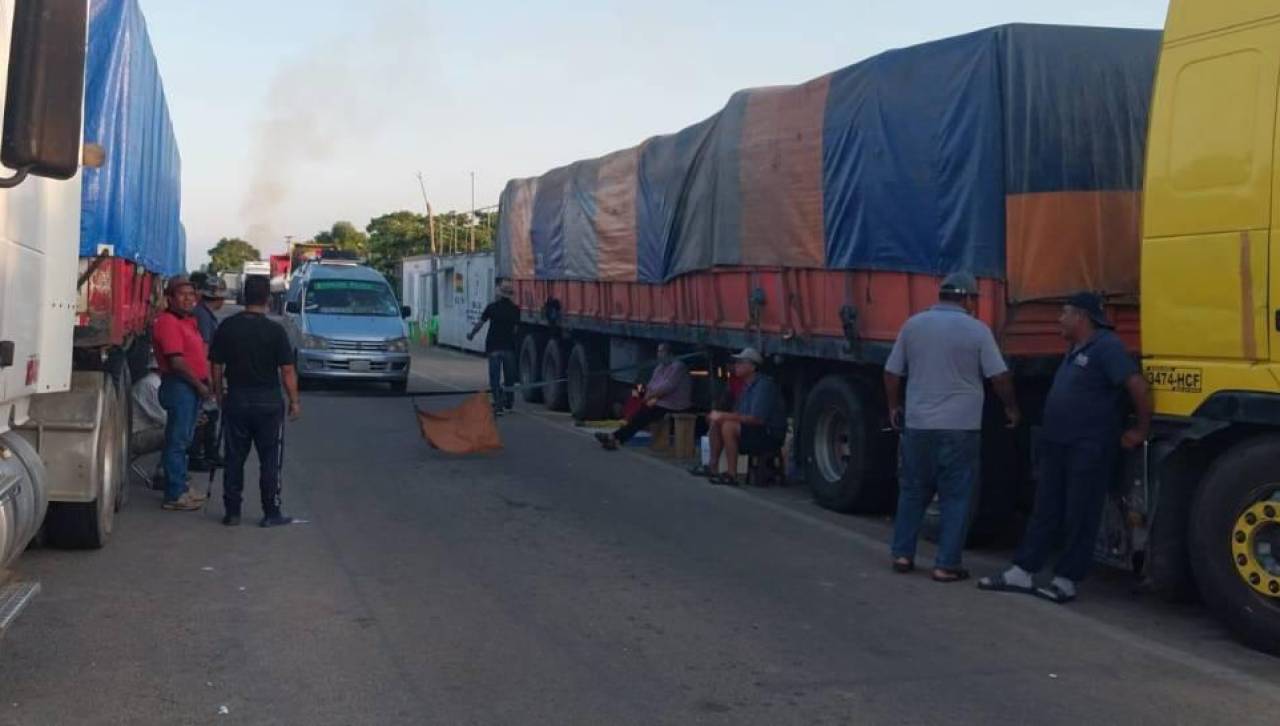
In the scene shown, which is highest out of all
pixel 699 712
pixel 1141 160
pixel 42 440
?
pixel 1141 160

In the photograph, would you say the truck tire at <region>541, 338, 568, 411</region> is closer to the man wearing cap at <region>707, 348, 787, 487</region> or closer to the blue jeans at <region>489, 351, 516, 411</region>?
the blue jeans at <region>489, 351, 516, 411</region>

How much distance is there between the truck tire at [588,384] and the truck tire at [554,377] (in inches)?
24.2

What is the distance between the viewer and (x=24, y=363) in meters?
5.71

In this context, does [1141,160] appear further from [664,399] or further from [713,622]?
[664,399]

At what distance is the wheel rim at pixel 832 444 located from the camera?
36.8 feet

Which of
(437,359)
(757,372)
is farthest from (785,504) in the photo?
(437,359)

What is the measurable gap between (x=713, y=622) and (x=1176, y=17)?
157 inches

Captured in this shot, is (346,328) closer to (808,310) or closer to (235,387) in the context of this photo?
(808,310)

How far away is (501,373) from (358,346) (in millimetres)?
2801

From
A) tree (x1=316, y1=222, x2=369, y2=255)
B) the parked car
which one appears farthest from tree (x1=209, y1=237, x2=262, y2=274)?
the parked car

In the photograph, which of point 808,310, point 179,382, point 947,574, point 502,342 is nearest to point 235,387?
point 179,382

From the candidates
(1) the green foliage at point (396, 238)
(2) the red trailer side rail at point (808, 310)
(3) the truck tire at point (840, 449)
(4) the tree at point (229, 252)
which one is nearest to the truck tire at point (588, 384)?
(2) the red trailer side rail at point (808, 310)

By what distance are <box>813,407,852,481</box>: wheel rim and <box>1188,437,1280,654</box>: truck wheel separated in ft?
13.7

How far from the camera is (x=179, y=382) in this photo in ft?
34.6
